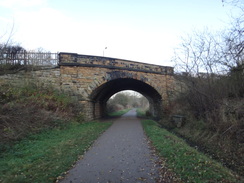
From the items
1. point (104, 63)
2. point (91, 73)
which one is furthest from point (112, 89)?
point (91, 73)

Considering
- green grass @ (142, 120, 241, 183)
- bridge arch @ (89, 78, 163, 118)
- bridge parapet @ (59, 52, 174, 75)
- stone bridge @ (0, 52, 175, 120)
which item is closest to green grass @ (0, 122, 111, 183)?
green grass @ (142, 120, 241, 183)

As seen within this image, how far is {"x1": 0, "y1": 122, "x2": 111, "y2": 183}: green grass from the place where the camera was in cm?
339

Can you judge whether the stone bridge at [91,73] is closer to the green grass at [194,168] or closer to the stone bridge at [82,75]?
the stone bridge at [82,75]

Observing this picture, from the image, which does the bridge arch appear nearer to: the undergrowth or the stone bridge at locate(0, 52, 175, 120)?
the stone bridge at locate(0, 52, 175, 120)

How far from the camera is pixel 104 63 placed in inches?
502

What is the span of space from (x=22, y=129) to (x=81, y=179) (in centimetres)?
400

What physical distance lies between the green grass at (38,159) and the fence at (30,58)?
6489mm

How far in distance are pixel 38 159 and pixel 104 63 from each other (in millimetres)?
9299

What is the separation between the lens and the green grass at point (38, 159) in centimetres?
339

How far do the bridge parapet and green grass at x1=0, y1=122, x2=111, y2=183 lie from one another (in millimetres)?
6489

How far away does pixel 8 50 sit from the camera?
1047 centimetres

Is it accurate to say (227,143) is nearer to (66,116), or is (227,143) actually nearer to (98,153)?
(98,153)

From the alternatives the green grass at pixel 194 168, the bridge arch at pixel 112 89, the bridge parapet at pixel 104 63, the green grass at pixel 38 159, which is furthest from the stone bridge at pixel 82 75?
the green grass at pixel 194 168

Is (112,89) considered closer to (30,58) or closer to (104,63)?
(104,63)
